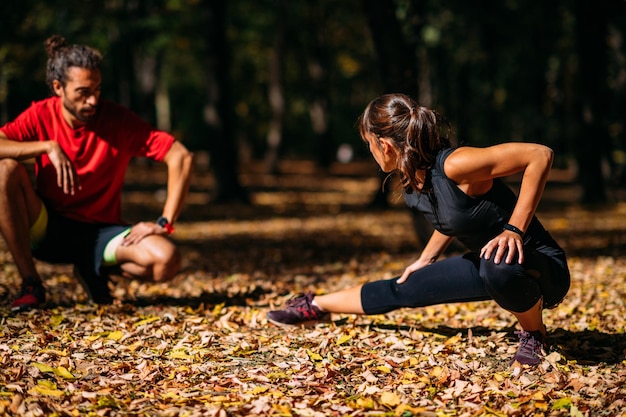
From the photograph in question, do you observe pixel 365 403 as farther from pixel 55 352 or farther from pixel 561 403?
pixel 55 352

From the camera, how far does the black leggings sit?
12.2 feet

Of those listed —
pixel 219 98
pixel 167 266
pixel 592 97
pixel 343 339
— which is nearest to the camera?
pixel 343 339

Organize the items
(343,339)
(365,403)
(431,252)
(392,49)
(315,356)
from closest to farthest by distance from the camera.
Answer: (365,403) → (315,356) → (431,252) → (343,339) → (392,49)

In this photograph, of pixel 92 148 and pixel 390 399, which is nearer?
pixel 390 399

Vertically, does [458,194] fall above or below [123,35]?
below

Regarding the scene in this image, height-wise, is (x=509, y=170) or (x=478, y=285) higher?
(x=509, y=170)

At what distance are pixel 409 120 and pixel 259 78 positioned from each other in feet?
114

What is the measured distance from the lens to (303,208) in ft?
54.3

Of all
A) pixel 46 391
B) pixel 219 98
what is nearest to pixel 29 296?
pixel 46 391

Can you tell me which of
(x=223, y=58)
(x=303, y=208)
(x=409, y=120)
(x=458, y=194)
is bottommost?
(x=303, y=208)

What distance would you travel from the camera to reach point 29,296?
5.00 m

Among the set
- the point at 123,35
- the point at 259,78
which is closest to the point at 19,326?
the point at 123,35

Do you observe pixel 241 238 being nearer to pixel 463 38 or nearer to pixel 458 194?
pixel 458 194

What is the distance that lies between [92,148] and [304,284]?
8.77ft
